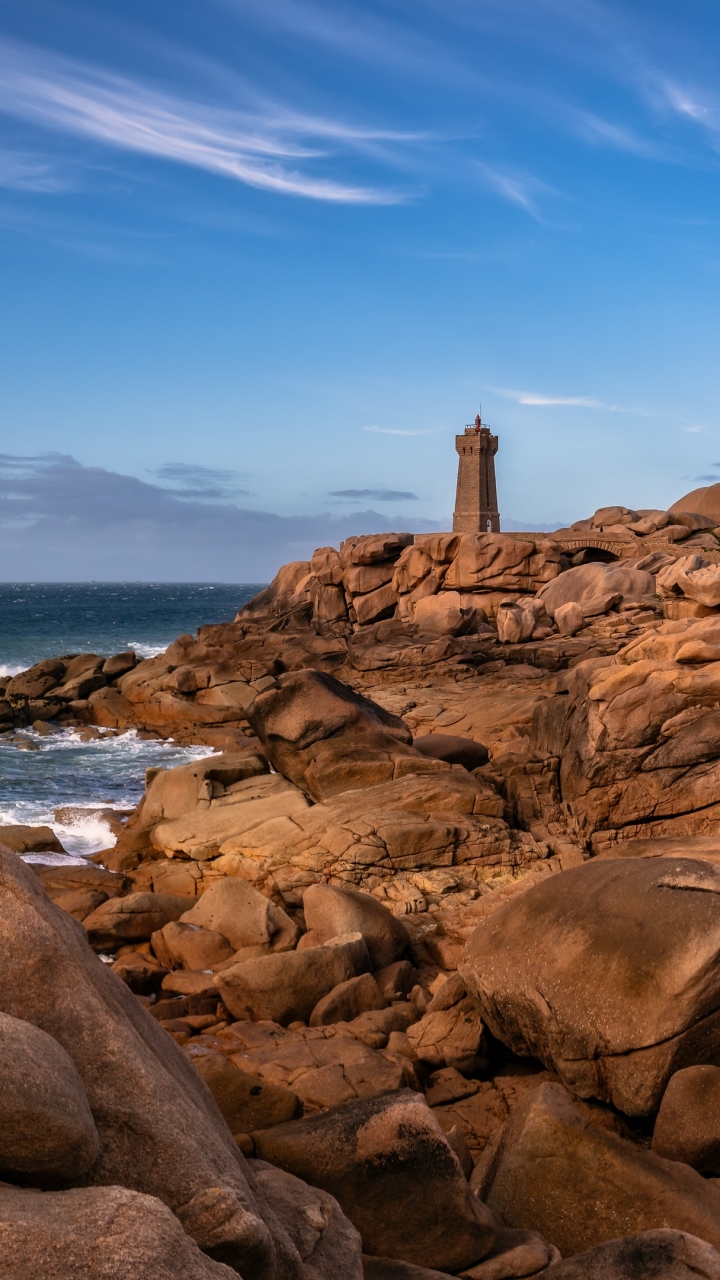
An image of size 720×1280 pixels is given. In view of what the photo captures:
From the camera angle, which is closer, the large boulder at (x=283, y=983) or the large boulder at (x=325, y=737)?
the large boulder at (x=283, y=983)

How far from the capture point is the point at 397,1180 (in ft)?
18.7

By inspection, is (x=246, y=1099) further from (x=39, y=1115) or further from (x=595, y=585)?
(x=595, y=585)

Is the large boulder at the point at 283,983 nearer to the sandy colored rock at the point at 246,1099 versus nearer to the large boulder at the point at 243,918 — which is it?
the large boulder at the point at 243,918

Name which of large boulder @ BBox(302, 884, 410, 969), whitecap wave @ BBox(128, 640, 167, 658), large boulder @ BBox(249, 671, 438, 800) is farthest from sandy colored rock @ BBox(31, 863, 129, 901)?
whitecap wave @ BBox(128, 640, 167, 658)

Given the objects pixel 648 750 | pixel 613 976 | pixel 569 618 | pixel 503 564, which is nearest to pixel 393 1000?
pixel 613 976

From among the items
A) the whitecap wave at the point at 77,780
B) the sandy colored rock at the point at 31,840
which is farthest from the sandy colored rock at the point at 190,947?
the sandy colored rock at the point at 31,840

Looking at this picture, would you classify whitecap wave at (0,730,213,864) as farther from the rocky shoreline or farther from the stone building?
the stone building

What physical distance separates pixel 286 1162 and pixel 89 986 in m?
2.48

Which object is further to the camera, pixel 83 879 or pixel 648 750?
pixel 83 879

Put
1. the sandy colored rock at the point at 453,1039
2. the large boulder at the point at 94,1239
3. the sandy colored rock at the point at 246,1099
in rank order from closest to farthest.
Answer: the large boulder at the point at 94,1239
the sandy colored rock at the point at 246,1099
the sandy colored rock at the point at 453,1039

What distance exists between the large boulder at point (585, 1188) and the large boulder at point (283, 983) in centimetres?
404

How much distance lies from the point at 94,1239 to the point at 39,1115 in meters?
0.48

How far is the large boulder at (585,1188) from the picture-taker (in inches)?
248

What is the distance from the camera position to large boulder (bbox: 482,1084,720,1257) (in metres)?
6.30
